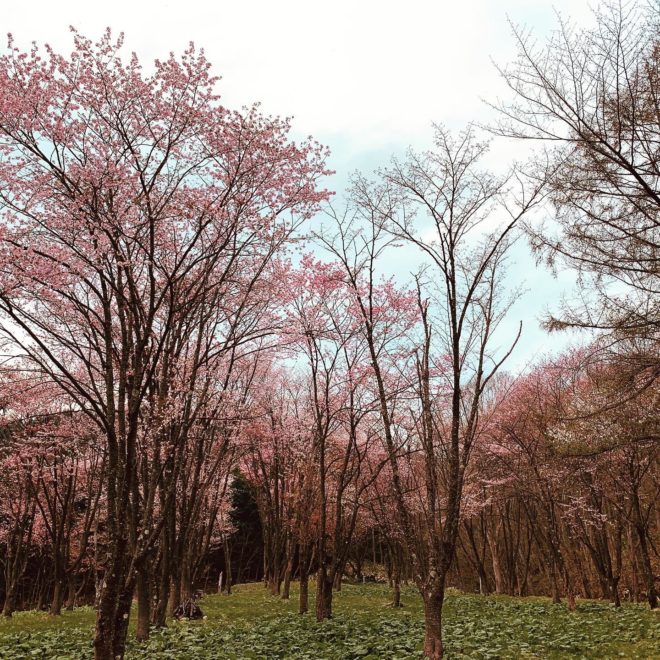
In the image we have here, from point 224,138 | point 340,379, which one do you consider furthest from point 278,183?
point 340,379

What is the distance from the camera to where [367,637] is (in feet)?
35.0

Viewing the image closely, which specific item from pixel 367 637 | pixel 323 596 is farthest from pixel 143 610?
pixel 367 637

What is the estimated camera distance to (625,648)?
9000mm

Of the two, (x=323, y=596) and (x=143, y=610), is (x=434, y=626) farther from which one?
(x=143, y=610)

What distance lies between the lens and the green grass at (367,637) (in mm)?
9086

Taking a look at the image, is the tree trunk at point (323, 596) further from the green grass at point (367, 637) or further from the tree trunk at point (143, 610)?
the tree trunk at point (143, 610)

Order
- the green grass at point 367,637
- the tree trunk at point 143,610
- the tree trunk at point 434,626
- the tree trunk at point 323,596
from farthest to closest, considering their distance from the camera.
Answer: the tree trunk at point 323,596 < the tree trunk at point 143,610 < the green grass at point 367,637 < the tree trunk at point 434,626

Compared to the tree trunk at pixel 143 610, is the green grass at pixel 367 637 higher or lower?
lower

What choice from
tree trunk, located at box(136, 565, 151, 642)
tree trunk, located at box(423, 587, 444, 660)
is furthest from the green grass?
tree trunk, located at box(423, 587, 444, 660)

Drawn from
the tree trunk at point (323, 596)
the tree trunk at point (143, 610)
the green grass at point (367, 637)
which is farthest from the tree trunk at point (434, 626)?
the tree trunk at point (143, 610)

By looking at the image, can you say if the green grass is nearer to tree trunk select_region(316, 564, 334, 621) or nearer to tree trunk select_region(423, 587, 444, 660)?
tree trunk select_region(316, 564, 334, 621)

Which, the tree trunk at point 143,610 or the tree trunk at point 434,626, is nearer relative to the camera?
the tree trunk at point 434,626

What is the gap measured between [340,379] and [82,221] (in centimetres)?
1130

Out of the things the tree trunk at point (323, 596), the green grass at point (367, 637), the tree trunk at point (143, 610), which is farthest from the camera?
the tree trunk at point (323, 596)
